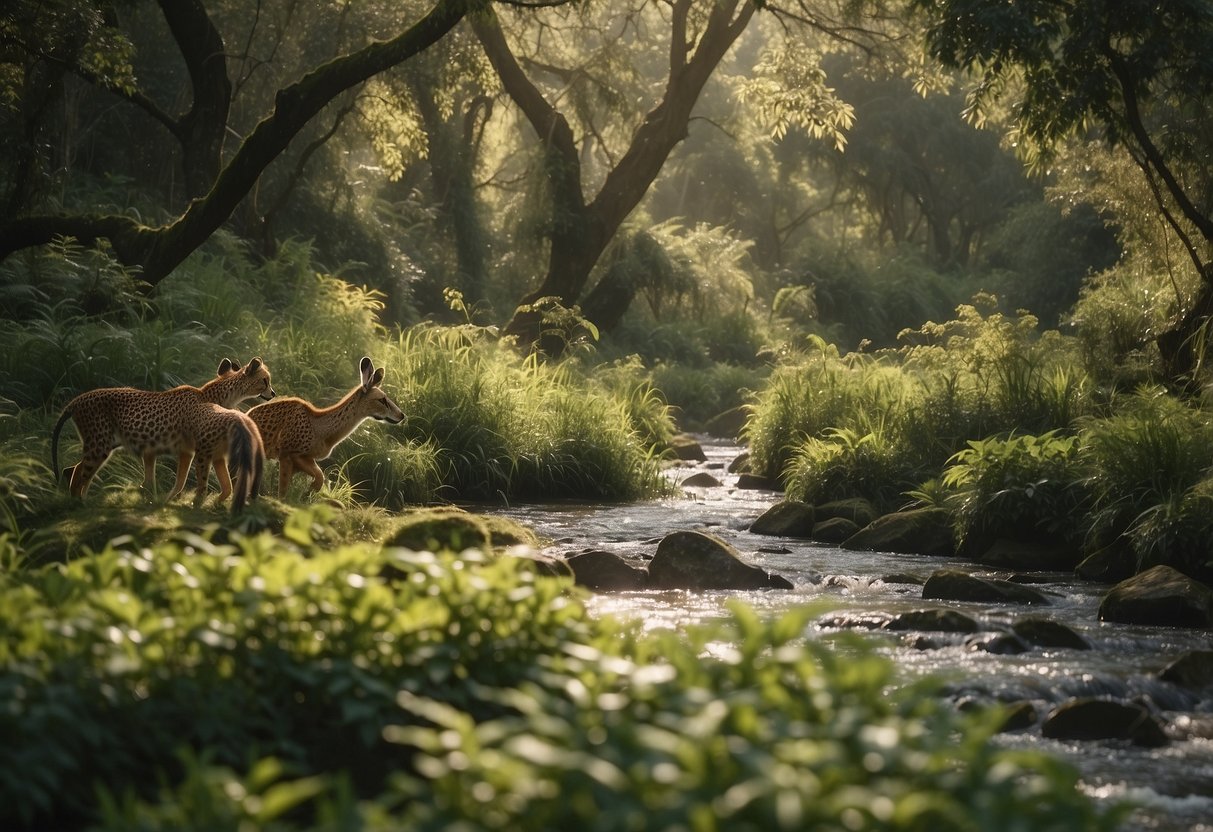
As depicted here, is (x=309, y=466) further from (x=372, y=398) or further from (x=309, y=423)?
(x=372, y=398)

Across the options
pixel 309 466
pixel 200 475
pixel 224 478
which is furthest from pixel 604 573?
pixel 200 475

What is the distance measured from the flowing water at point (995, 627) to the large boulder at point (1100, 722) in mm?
101

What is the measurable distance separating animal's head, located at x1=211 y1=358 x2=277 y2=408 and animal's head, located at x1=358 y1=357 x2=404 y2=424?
729mm

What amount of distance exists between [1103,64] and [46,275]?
37.0ft

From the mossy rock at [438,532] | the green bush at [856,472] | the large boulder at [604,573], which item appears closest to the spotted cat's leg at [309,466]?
the mossy rock at [438,532]

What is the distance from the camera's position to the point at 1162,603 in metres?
9.61

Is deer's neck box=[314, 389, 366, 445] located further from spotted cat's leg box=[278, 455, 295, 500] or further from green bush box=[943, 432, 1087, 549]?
green bush box=[943, 432, 1087, 549]

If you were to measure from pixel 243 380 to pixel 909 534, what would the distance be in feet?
20.8

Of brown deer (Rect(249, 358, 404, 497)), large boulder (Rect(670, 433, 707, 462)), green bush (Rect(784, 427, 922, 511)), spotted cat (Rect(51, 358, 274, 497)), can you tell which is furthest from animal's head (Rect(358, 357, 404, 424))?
large boulder (Rect(670, 433, 707, 462))

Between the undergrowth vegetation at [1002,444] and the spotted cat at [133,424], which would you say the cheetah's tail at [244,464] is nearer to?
the spotted cat at [133,424]

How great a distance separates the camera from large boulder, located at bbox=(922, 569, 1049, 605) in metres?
10.4

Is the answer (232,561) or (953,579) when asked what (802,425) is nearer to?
(953,579)

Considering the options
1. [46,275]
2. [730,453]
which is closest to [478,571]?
[46,275]

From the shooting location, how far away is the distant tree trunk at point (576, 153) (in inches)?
891
